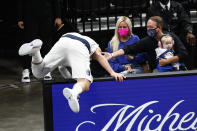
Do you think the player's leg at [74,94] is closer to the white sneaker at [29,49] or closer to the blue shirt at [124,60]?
the white sneaker at [29,49]

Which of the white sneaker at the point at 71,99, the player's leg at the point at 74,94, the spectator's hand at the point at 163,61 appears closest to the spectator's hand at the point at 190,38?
the spectator's hand at the point at 163,61

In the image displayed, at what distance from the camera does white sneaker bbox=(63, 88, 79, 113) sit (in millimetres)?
5457

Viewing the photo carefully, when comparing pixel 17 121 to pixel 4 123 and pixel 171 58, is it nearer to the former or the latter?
pixel 4 123

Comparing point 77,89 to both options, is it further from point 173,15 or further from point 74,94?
point 173,15

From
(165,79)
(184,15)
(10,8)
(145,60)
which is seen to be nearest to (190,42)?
(184,15)

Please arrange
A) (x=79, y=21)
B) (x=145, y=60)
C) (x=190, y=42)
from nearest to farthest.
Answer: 1. (x=145, y=60)
2. (x=190, y=42)
3. (x=79, y=21)

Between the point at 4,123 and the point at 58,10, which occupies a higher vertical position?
the point at 58,10

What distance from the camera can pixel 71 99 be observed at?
5465 mm

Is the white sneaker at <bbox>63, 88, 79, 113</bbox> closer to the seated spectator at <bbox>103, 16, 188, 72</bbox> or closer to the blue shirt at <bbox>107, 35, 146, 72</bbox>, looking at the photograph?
the seated spectator at <bbox>103, 16, 188, 72</bbox>

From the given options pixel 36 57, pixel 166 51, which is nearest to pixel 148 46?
pixel 166 51

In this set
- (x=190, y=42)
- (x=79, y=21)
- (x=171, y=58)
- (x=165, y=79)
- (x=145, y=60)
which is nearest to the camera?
(x=165, y=79)

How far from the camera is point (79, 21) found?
1091cm

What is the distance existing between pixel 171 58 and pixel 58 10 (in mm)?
3648

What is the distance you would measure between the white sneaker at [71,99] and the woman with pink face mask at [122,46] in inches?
69.6
